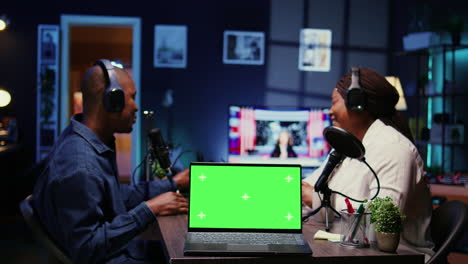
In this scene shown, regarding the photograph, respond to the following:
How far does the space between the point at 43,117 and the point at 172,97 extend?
1375mm

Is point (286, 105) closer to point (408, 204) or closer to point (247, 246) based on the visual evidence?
point (408, 204)

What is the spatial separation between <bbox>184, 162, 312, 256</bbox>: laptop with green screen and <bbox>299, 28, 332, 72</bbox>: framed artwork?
4.21 meters

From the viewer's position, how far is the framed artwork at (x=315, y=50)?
575cm

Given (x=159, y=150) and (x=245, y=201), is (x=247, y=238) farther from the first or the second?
(x=159, y=150)

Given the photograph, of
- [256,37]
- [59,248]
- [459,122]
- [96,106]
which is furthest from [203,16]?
[59,248]

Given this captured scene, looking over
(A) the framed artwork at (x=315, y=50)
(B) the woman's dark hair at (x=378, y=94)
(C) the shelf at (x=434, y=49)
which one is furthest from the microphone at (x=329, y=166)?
(A) the framed artwork at (x=315, y=50)

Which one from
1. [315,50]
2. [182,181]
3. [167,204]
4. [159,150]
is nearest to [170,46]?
[315,50]

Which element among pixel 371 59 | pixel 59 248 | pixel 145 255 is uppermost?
pixel 371 59

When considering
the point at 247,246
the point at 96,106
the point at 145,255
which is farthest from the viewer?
the point at 145,255

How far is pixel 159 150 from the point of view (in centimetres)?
206

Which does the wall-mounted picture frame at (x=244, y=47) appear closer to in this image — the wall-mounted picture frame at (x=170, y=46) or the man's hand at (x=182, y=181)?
the wall-mounted picture frame at (x=170, y=46)

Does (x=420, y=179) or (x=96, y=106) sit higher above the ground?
(x=96, y=106)

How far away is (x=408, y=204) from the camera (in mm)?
1851

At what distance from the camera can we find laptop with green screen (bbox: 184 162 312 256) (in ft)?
5.42
